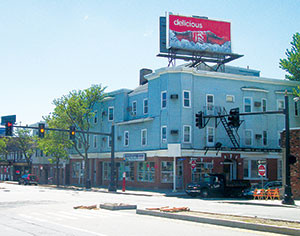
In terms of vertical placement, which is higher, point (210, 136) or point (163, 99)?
point (163, 99)

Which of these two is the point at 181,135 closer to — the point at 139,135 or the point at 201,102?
the point at 201,102

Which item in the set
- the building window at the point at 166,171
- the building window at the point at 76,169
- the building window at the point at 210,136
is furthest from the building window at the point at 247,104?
the building window at the point at 76,169

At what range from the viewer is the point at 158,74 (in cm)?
4294

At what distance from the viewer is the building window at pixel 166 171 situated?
138 ft

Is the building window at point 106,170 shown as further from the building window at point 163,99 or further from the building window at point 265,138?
the building window at point 265,138

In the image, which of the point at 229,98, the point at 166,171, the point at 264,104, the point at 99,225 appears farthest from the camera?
the point at 264,104

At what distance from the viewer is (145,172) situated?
45031mm

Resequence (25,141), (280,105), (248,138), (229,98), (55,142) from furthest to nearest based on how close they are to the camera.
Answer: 1. (25,141)
2. (55,142)
3. (280,105)
4. (248,138)
5. (229,98)

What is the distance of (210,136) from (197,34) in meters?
11.8

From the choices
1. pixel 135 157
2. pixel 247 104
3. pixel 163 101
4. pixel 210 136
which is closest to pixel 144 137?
pixel 135 157

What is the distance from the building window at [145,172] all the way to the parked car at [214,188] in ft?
36.4

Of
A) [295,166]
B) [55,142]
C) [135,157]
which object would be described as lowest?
[295,166]

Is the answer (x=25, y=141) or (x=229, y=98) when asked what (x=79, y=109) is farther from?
(x=25, y=141)

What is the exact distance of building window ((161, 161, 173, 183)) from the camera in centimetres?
4212
